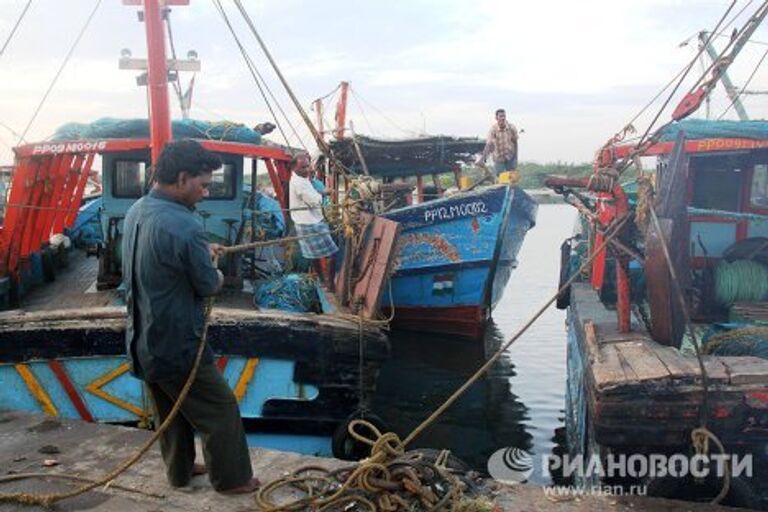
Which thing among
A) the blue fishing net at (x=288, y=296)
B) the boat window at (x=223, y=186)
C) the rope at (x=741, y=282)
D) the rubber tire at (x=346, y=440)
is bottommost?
the rubber tire at (x=346, y=440)

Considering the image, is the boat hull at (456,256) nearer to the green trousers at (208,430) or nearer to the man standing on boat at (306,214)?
the man standing on boat at (306,214)

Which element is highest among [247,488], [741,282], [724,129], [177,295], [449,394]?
[724,129]

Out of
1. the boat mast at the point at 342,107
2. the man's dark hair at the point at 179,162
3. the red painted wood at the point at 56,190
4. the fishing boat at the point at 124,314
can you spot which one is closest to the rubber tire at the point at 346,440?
the fishing boat at the point at 124,314

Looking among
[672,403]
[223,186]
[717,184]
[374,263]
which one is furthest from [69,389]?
[717,184]

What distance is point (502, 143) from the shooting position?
12.0m

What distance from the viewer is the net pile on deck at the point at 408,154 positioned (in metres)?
11.5

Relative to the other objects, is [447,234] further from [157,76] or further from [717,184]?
[157,76]

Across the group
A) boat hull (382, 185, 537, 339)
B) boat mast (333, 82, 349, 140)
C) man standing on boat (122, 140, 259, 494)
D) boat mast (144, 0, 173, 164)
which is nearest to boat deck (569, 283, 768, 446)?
man standing on boat (122, 140, 259, 494)

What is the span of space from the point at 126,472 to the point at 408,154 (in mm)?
8764

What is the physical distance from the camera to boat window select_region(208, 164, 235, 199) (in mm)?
7965

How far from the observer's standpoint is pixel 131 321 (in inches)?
135

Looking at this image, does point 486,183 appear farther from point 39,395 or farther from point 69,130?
point 39,395

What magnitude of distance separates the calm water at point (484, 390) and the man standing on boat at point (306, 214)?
7.90ft

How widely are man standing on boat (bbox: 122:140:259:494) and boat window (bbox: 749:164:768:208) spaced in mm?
5983
